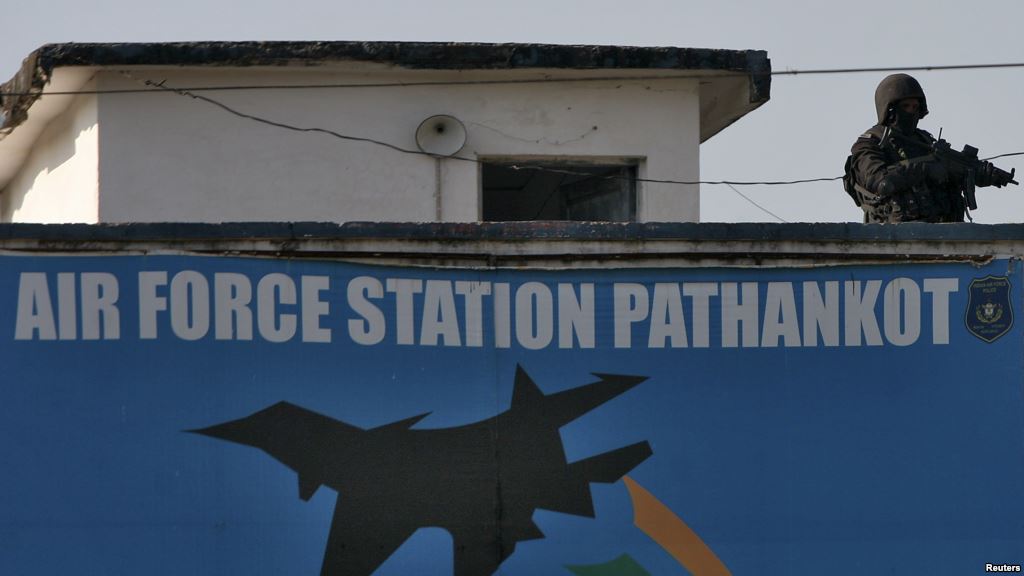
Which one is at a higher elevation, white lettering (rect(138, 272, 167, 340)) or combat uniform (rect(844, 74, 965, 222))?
combat uniform (rect(844, 74, 965, 222))

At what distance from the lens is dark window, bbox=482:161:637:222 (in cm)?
1441

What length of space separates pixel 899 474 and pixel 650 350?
161cm

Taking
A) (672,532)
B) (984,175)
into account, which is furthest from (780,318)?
(984,175)

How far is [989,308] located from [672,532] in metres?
2.27

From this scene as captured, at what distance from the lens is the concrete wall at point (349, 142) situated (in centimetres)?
1370

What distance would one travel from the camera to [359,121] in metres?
14.0

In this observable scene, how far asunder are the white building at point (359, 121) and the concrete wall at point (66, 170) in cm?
4

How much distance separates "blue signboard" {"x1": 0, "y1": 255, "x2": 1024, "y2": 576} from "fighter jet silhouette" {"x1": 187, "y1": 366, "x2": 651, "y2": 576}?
13 millimetres

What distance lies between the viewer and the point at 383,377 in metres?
9.17

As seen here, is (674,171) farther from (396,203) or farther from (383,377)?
(383,377)

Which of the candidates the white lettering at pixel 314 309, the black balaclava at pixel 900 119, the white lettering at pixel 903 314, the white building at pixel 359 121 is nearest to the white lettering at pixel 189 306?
the white lettering at pixel 314 309

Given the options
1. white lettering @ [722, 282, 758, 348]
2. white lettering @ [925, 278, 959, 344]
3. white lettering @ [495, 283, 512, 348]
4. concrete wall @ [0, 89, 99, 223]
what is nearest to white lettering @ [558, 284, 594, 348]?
white lettering @ [495, 283, 512, 348]

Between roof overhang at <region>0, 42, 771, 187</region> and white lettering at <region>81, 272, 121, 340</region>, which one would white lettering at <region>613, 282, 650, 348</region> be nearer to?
white lettering at <region>81, 272, 121, 340</region>

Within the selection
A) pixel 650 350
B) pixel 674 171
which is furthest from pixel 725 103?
pixel 650 350
